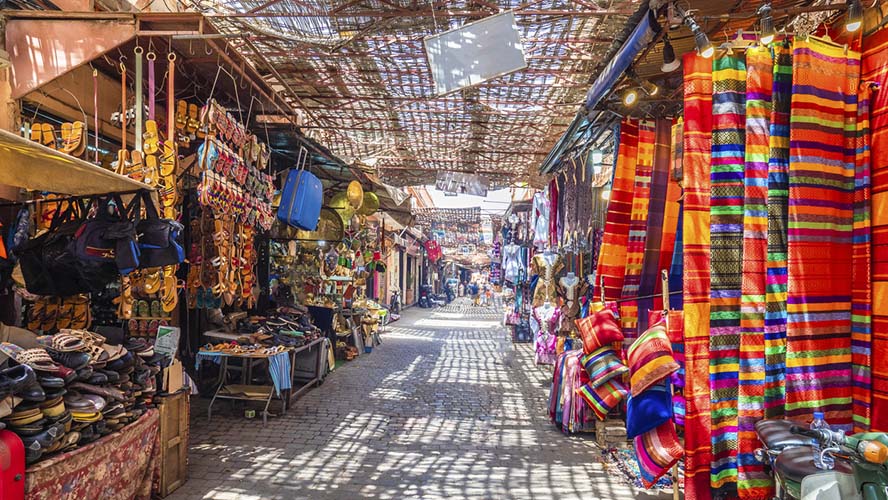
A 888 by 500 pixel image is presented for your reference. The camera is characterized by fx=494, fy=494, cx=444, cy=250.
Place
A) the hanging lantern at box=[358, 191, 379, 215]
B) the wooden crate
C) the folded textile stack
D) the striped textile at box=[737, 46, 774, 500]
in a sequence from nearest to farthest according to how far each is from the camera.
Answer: the striped textile at box=[737, 46, 774, 500]
the folded textile stack
the wooden crate
the hanging lantern at box=[358, 191, 379, 215]

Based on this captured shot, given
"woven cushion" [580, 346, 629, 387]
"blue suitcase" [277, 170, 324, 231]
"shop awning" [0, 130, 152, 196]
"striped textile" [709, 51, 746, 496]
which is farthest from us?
"blue suitcase" [277, 170, 324, 231]

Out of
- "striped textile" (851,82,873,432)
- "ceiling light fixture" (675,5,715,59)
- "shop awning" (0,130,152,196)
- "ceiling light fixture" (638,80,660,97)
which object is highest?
"ceiling light fixture" (638,80,660,97)

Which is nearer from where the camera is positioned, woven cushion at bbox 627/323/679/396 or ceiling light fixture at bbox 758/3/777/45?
ceiling light fixture at bbox 758/3/777/45

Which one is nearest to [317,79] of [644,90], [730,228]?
[644,90]

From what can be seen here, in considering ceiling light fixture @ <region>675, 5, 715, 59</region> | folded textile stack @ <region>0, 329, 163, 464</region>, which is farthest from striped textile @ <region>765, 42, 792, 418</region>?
folded textile stack @ <region>0, 329, 163, 464</region>

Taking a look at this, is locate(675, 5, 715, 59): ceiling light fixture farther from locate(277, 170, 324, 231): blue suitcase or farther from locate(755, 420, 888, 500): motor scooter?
locate(277, 170, 324, 231): blue suitcase

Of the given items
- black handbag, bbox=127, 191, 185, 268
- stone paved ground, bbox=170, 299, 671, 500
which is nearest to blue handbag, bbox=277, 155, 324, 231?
stone paved ground, bbox=170, 299, 671, 500

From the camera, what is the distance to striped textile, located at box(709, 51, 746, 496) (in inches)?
97.7

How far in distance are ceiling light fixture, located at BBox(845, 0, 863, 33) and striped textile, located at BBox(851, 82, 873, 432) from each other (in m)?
0.27

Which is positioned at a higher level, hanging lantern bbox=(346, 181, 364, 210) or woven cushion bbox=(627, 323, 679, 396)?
hanging lantern bbox=(346, 181, 364, 210)

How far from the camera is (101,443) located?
3314mm

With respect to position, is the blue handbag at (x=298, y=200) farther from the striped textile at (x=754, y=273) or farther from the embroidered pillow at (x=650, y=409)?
the striped textile at (x=754, y=273)

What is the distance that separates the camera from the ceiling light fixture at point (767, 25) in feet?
7.95

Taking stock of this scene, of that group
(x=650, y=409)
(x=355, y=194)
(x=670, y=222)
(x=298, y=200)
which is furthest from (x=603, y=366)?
(x=355, y=194)
